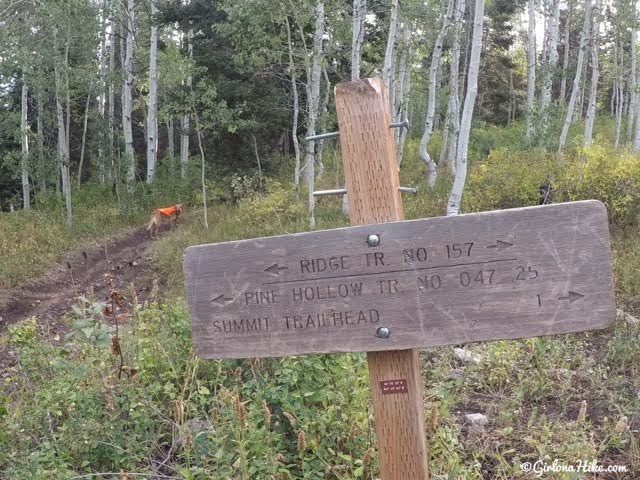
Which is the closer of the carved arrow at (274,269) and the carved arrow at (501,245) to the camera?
the carved arrow at (501,245)

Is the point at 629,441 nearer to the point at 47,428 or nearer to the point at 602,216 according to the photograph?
the point at 602,216

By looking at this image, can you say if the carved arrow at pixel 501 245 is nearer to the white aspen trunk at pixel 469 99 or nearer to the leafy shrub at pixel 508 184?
the white aspen trunk at pixel 469 99

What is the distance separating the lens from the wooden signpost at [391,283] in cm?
153

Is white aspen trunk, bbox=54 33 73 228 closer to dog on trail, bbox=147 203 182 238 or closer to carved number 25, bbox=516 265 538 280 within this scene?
dog on trail, bbox=147 203 182 238

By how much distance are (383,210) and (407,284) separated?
0.26m

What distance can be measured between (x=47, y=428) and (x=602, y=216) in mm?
2913

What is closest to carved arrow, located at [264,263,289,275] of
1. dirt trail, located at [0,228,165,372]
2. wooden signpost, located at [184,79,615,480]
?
wooden signpost, located at [184,79,615,480]

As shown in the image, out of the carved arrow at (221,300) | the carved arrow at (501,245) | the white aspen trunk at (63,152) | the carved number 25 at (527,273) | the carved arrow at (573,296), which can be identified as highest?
the white aspen trunk at (63,152)

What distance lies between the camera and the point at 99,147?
1869 centimetres

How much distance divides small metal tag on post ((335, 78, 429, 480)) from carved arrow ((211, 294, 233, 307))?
1.60 ft

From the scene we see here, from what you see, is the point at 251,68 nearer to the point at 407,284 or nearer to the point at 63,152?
the point at 63,152

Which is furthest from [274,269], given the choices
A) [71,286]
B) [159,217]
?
[159,217]

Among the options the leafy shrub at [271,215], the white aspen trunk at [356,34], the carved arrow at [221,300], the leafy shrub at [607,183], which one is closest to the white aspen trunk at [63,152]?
the leafy shrub at [271,215]

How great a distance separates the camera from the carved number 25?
1.55 m
